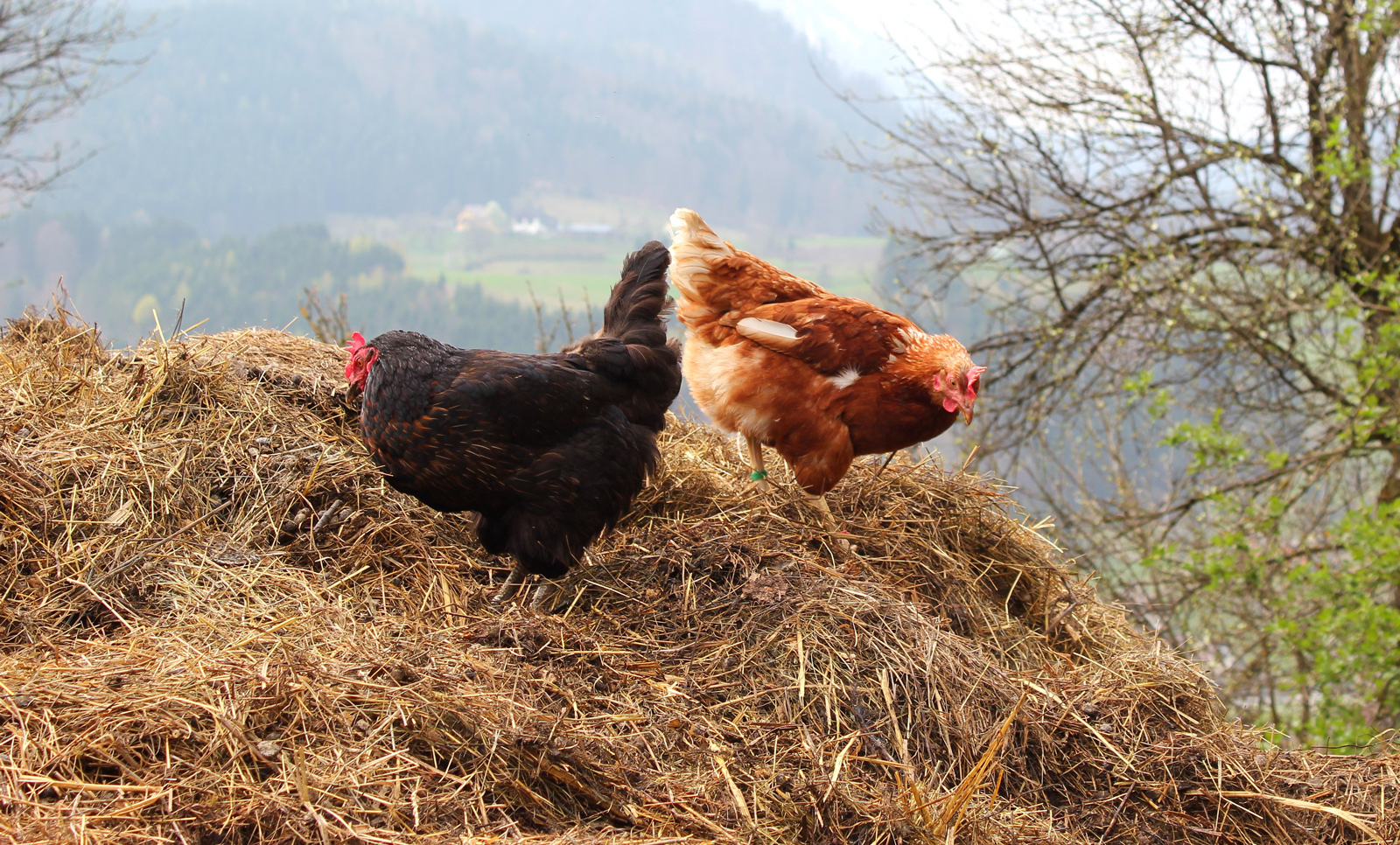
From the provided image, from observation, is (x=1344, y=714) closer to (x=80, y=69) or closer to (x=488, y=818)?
(x=488, y=818)

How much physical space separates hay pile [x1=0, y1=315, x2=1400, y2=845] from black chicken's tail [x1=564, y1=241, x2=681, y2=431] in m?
0.51

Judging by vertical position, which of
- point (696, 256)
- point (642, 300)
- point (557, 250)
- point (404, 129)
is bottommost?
point (557, 250)

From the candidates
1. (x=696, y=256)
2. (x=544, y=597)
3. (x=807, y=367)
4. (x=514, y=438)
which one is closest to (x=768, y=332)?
(x=807, y=367)

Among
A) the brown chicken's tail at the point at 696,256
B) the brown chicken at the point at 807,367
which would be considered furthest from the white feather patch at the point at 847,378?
the brown chicken's tail at the point at 696,256

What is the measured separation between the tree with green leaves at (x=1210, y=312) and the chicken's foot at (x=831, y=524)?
11.6ft

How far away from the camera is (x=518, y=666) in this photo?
255 cm

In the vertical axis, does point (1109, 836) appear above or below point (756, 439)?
below

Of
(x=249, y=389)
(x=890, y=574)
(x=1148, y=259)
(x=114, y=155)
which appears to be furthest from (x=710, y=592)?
(x=114, y=155)

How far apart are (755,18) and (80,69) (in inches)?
597

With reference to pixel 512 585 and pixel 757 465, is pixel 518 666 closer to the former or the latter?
pixel 512 585

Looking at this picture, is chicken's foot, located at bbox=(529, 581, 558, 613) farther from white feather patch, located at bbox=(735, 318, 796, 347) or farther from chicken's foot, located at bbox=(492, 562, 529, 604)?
white feather patch, located at bbox=(735, 318, 796, 347)

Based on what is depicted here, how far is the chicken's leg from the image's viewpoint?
3.99 meters

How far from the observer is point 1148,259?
21.2 ft

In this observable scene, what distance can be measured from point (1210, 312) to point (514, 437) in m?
5.64
